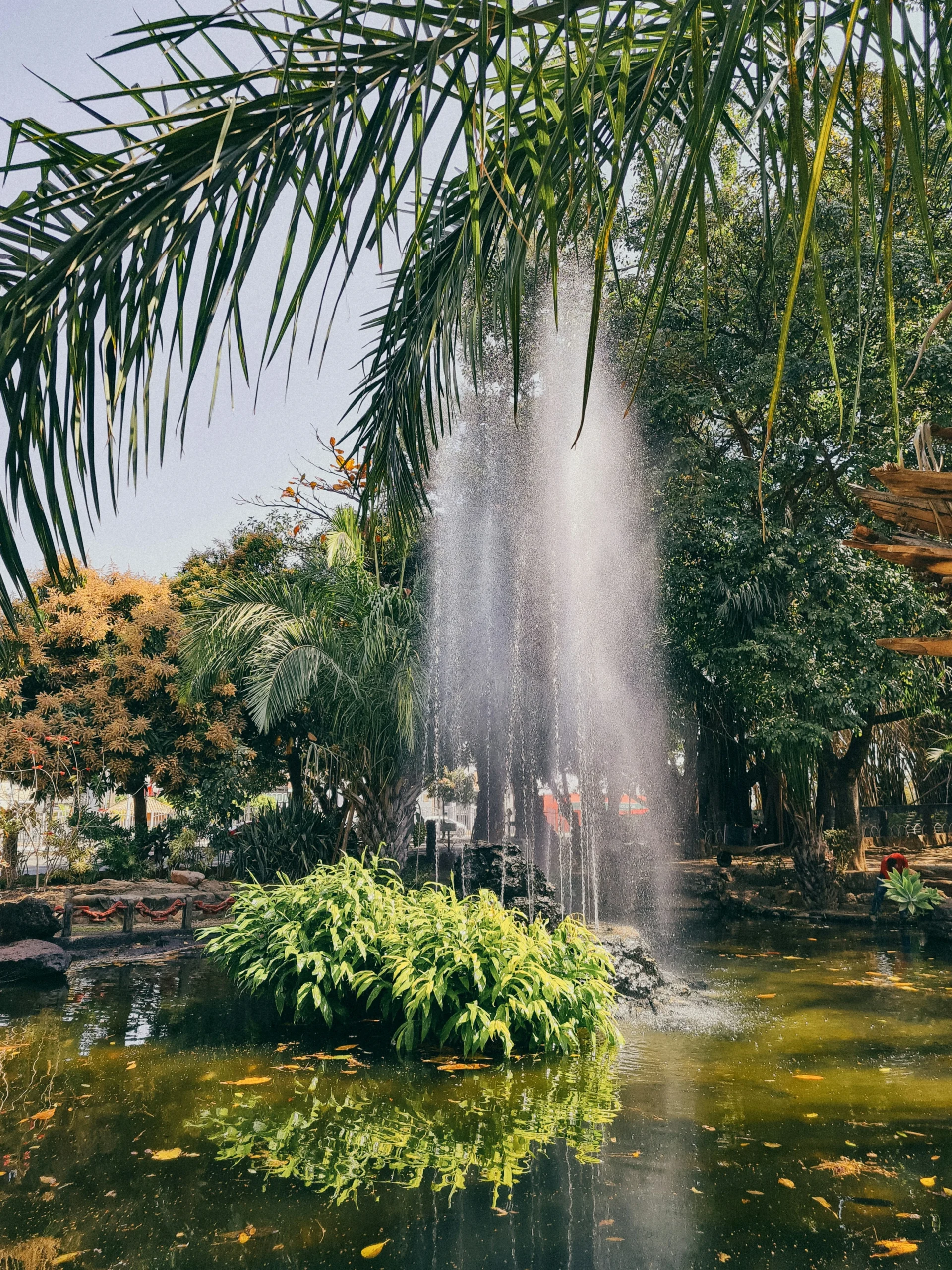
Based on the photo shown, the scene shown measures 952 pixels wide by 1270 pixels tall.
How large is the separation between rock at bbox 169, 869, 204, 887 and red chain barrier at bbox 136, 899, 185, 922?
8.78 feet

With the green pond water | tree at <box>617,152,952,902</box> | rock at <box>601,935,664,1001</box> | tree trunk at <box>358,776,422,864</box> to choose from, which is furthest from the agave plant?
tree trunk at <box>358,776,422,864</box>

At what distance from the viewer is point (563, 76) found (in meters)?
2.59

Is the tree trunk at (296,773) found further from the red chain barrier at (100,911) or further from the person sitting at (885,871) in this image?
the person sitting at (885,871)

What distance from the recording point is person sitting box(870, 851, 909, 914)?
1208 cm

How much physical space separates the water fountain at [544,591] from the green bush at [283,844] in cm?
232

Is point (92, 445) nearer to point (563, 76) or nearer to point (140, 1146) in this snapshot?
point (563, 76)

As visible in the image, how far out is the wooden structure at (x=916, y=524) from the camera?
2135 millimetres

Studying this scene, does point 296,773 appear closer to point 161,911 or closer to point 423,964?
point 161,911

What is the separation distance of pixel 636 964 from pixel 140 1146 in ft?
14.4

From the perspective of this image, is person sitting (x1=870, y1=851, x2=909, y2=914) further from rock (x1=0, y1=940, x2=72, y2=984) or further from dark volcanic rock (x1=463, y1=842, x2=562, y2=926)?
rock (x1=0, y1=940, x2=72, y2=984)

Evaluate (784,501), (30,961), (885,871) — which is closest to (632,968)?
(30,961)

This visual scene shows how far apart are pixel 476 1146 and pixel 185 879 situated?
11547 mm

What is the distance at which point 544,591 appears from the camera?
527 inches

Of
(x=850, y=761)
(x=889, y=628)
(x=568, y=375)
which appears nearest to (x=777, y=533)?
(x=889, y=628)
